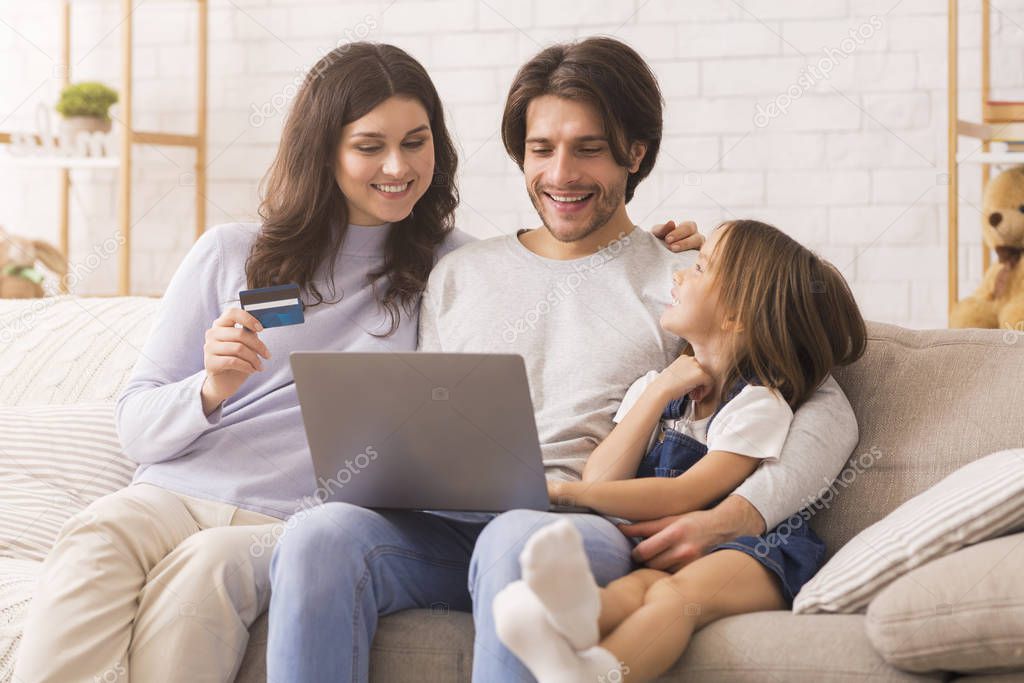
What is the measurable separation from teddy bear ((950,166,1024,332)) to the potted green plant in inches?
90.5

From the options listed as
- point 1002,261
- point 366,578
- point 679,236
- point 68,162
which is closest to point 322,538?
point 366,578

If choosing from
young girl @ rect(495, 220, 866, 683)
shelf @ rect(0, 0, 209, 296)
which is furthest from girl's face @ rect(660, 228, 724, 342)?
shelf @ rect(0, 0, 209, 296)

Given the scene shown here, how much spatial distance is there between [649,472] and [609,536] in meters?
0.19

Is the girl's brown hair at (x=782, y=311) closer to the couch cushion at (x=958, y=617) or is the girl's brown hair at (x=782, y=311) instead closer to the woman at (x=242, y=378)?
the woman at (x=242, y=378)

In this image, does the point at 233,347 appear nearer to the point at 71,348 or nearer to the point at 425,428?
the point at 425,428

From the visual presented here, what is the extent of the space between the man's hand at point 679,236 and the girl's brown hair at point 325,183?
38cm

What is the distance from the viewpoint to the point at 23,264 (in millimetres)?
3334

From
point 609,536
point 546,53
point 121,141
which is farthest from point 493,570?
point 121,141

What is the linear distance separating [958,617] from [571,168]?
34.2 inches

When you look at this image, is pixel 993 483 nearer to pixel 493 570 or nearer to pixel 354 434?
pixel 493 570

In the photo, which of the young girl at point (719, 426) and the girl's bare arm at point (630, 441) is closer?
the young girl at point (719, 426)

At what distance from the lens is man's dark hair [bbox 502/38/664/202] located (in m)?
1.81

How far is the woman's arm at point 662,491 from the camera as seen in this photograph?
1.54 meters

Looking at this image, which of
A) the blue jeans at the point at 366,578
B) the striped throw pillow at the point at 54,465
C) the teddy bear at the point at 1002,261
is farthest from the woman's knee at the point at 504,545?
the teddy bear at the point at 1002,261
